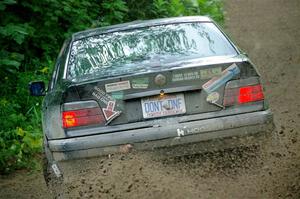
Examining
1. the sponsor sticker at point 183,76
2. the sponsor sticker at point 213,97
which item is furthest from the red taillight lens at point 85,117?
the sponsor sticker at point 213,97

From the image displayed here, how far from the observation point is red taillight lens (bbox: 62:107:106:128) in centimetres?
483

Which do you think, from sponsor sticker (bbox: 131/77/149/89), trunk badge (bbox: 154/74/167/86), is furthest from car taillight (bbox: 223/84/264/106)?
sponsor sticker (bbox: 131/77/149/89)

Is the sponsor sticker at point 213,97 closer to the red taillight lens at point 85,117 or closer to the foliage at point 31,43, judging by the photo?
the red taillight lens at point 85,117

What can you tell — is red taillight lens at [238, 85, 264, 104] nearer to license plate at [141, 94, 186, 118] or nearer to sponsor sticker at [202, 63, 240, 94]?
sponsor sticker at [202, 63, 240, 94]

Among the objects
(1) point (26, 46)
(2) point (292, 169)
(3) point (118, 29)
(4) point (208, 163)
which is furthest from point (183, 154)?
(1) point (26, 46)

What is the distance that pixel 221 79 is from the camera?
4.89 m

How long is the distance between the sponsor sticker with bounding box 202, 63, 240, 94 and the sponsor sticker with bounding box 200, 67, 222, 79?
3 cm

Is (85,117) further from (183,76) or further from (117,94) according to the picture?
(183,76)

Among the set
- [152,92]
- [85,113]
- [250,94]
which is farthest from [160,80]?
[250,94]

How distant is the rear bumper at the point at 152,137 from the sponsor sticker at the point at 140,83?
335 millimetres

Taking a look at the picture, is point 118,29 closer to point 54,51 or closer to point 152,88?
point 152,88

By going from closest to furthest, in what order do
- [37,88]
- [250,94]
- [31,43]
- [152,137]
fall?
Answer: 1. [152,137]
2. [250,94]
3. [37,88]
4. [31,43]

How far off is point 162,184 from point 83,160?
65 centimetres

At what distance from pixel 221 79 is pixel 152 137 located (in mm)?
732
